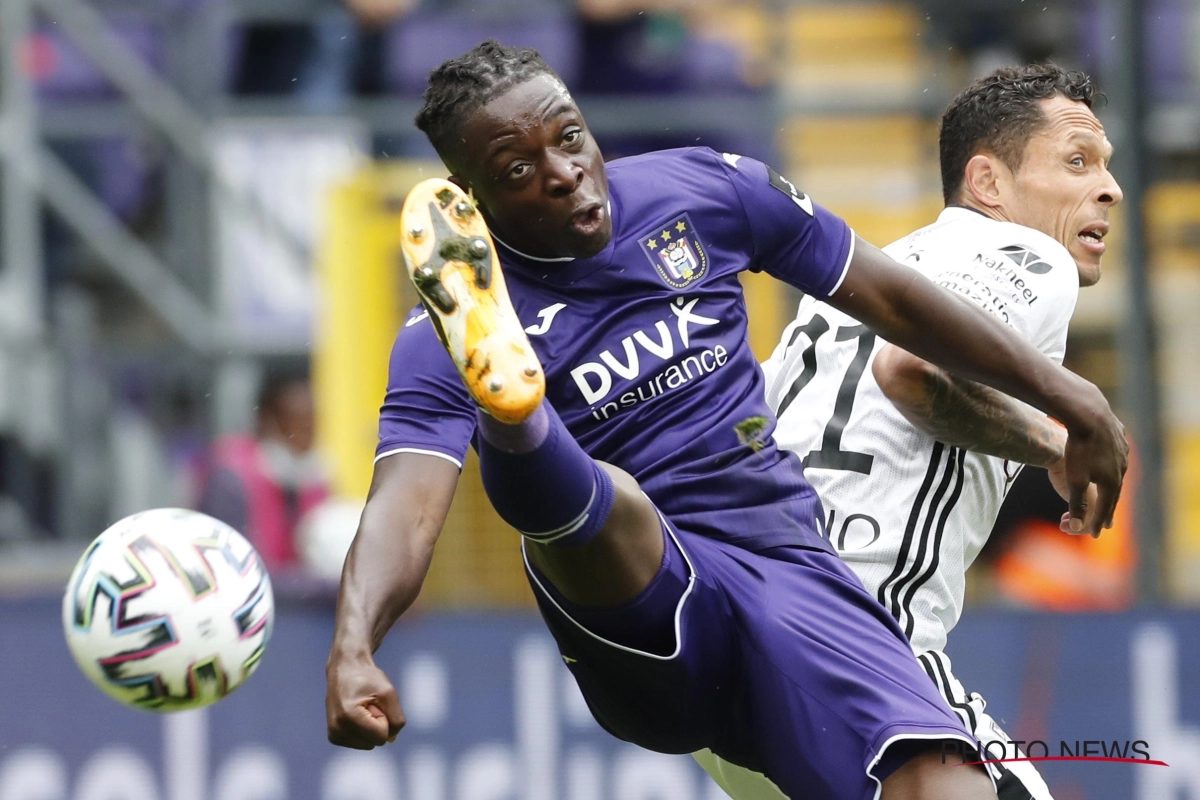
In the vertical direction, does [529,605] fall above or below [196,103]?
below

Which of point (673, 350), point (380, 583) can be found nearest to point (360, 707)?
point (380, 583)

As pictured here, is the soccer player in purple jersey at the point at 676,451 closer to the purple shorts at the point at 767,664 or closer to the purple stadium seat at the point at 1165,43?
the purple shorts at the point at 767,664

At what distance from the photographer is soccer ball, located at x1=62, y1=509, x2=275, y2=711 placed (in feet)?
12.1

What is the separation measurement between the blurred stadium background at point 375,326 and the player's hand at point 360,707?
452 cm

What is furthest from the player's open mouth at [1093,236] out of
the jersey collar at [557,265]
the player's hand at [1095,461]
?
the jersey collar at [557,265]

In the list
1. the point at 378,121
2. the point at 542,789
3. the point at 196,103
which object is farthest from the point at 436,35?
the point at 542,789

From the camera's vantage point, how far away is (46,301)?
31.3 feet

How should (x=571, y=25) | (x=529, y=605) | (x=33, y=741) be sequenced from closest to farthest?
(x=33, y=741)
(x=529, y=605)
(x=571, y=25)

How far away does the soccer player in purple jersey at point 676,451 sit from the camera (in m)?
3.17

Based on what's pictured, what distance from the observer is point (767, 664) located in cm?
331

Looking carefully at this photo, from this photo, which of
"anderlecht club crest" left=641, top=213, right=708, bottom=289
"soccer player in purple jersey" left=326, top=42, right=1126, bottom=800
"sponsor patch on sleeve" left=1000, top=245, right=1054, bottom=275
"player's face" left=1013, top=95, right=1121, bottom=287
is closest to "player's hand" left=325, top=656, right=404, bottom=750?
"soccer player in purple jersey" left=326, top=42, right=1126, bottom=800

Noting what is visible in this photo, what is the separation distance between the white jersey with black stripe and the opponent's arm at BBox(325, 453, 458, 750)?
0.98 meters

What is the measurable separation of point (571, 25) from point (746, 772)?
20.7 feet

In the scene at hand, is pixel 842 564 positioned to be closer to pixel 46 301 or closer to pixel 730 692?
pixel 730 692
